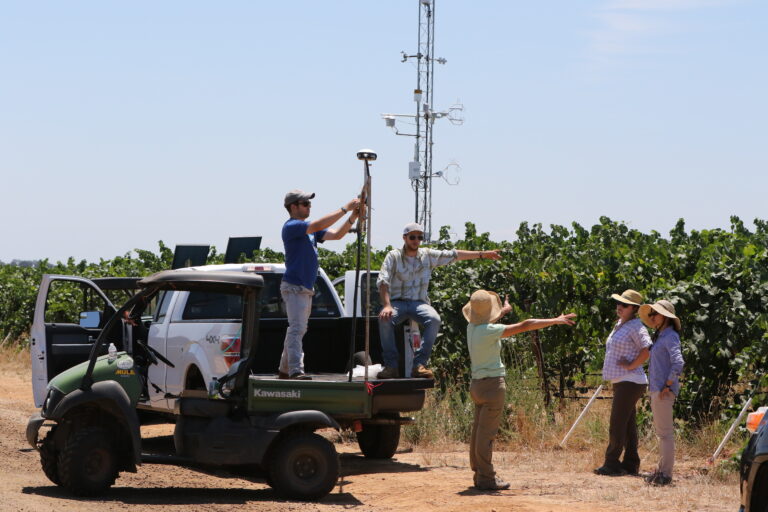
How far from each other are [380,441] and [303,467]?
2.73 m

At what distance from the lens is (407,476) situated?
11.6 metres

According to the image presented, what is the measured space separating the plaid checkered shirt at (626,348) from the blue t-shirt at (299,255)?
307cm

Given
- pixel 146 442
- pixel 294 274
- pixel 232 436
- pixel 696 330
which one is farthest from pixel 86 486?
pixel 696 330

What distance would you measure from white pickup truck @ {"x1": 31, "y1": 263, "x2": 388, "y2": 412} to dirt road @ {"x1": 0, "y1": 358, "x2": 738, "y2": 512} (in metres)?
0.89

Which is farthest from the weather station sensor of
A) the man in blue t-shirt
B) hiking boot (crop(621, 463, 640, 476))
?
hiking boot (crop(621, 463, 640, 476))

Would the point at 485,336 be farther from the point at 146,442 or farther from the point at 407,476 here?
the point at 146,442

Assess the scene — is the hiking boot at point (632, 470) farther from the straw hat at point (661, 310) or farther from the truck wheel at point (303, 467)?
the truck wheel at point (303, 467)

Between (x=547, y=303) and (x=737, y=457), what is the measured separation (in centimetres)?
526

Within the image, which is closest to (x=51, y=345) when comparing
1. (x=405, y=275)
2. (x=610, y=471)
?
(x=405, y=275)

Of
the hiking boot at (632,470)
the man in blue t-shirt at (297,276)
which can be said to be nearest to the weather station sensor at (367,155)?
the man in blue t-shirt at (297,276)

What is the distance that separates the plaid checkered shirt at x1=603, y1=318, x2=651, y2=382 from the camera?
11.3m

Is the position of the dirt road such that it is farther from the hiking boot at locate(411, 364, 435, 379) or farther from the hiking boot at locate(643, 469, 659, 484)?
the hiking boot at locate(411, 364, 435, 379)

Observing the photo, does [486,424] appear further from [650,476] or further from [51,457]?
[51,457]

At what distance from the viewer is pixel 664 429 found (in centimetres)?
1069
